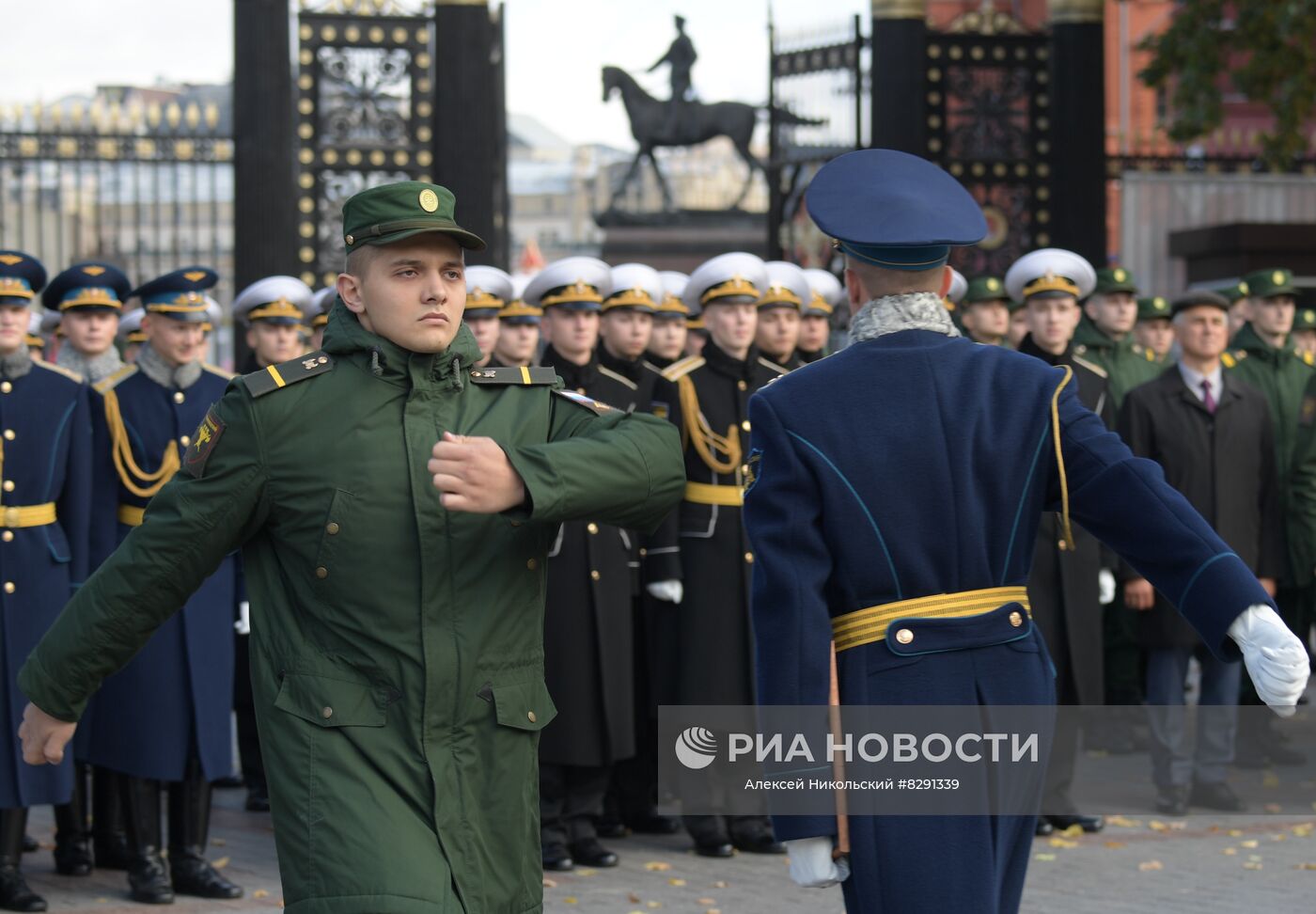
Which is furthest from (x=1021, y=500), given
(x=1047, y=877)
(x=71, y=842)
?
(x=71, y=842)

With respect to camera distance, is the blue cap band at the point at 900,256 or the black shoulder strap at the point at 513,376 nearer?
the blue cap band at the point at 900,256

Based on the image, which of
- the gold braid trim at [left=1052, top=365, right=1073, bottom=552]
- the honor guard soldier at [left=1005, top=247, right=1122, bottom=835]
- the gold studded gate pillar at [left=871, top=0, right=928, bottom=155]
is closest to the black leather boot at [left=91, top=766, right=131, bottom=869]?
the honor guard soldier at [left=1005, top=247, right=1122, bottom=835]

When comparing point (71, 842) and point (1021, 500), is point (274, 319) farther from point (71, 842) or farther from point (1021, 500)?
point (1021, 500)

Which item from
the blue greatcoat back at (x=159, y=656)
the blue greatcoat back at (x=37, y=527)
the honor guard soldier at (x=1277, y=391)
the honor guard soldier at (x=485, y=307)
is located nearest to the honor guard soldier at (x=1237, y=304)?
the honor guard soldier at (x=1277, y=391)

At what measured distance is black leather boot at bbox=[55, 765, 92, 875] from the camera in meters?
7.42

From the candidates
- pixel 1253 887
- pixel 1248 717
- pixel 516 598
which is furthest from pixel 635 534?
pixel 516 598

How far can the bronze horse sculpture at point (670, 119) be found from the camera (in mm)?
24000

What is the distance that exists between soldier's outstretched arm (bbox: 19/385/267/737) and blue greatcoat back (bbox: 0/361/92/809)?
120 inches

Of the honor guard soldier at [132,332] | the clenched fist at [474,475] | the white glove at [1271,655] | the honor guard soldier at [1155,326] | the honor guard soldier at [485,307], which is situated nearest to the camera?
the white glove at [1271,655]

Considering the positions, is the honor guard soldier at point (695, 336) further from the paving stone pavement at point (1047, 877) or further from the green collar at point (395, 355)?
the green collar at point (395, 355)

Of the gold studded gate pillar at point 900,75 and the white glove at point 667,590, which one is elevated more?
the gold studded gate pillar at point 900,75

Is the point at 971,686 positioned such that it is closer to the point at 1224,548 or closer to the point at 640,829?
the point at 1224,548

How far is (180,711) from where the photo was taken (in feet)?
23.2

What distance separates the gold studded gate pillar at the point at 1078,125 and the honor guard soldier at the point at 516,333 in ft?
23.2
